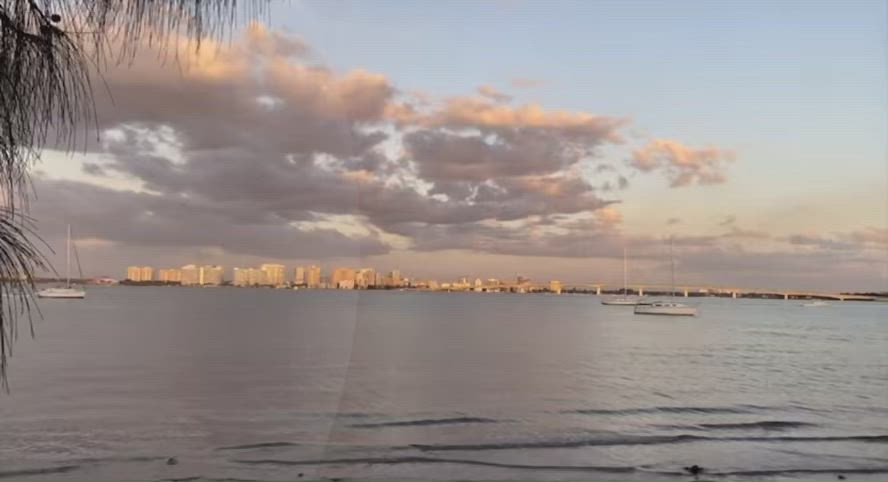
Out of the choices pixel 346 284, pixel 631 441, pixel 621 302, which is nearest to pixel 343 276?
pixel 346 284

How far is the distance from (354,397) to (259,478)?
29.0ft

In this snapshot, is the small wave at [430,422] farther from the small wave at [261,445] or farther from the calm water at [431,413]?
the small wave at [261,445]

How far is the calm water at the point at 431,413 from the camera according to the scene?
9.73 metres

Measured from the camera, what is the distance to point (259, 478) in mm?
8617

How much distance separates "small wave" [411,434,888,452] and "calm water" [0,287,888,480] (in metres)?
0.05

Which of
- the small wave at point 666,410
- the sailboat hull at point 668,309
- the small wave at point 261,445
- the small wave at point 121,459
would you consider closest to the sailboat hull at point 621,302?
the sailboat hull at point 668,309

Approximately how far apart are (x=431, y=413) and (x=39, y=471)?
7.21 meters

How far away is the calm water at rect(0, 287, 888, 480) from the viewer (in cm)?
973

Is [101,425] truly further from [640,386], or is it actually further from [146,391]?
[640,386]

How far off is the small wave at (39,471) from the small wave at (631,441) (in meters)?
4.42

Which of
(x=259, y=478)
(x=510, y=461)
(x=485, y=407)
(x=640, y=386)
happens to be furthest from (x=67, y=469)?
(x=640, y=386)

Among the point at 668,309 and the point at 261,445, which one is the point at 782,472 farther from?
the point at 668,309

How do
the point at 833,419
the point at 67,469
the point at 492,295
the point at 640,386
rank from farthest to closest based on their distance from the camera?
the point at 492,295
the point at 640,386
the point at 833,419
the point at 67,469

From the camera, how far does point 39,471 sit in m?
9.16
